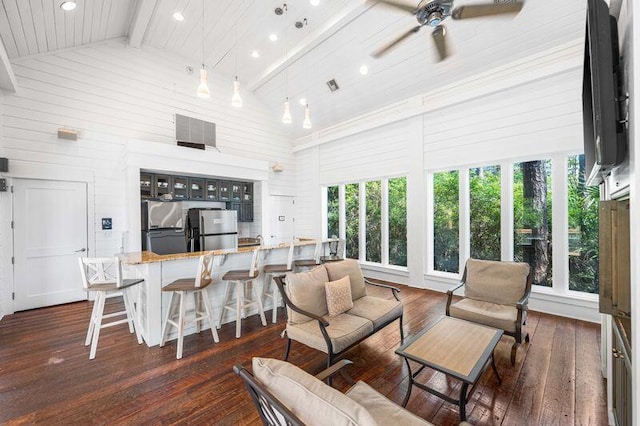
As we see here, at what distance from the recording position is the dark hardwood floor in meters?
1.98

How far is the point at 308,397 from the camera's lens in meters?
0.96

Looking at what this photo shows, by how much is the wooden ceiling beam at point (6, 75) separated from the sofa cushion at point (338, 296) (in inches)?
188

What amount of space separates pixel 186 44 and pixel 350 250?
5690 millimetres

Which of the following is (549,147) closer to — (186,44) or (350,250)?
(350,250)

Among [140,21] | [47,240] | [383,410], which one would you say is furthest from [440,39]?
[47,240]

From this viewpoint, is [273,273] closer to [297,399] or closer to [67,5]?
[297,399]

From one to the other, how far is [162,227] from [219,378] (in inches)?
143

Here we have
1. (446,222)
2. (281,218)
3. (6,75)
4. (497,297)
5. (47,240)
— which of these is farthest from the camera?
(281,218)

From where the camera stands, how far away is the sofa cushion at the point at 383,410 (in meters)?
1.34

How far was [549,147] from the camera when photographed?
3840mm

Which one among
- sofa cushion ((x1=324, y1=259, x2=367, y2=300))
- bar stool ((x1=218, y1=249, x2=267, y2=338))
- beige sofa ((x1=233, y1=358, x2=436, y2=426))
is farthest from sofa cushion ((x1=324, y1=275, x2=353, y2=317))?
beige sofa ((x1=233, y1=358, x2=436, y2=426))

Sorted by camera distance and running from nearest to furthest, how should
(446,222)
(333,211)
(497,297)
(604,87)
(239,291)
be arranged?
(604,87), (497,297), (239,291), (446,222), (333,211)

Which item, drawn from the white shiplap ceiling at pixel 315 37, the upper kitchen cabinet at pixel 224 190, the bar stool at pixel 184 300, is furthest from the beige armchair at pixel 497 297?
the upper kitchen cabinet at pixel 224 190

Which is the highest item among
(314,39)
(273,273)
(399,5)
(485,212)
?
(314,39)
